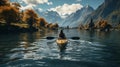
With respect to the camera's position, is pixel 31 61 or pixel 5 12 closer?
pixel 31 61

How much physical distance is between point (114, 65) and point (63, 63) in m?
10.2

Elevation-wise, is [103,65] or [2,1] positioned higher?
[2,1]

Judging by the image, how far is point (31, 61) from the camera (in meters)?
42.8

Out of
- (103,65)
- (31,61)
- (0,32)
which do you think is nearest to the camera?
(103,65)

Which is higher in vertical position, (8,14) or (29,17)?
(8,14)

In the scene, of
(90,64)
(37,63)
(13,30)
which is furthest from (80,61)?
(13,30)

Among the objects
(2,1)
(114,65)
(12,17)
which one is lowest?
(114,65)

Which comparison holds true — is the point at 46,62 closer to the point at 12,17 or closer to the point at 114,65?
the point at 114,65

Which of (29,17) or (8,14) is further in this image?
(29,17)

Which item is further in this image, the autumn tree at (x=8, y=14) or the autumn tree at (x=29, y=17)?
the autumn tree at (x=29, y=17)

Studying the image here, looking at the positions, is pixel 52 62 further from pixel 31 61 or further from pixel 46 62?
pixel 31 61

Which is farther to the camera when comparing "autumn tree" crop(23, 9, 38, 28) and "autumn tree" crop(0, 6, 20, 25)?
"autumn tree" crop(23, 9, 38, 28)

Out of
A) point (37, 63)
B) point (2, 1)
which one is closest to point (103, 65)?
point (37, 63)

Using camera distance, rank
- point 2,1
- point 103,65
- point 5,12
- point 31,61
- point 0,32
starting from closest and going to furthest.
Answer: point 103,65 → point 31,61 → point 0,32 → point 5,12 → point 2,1
